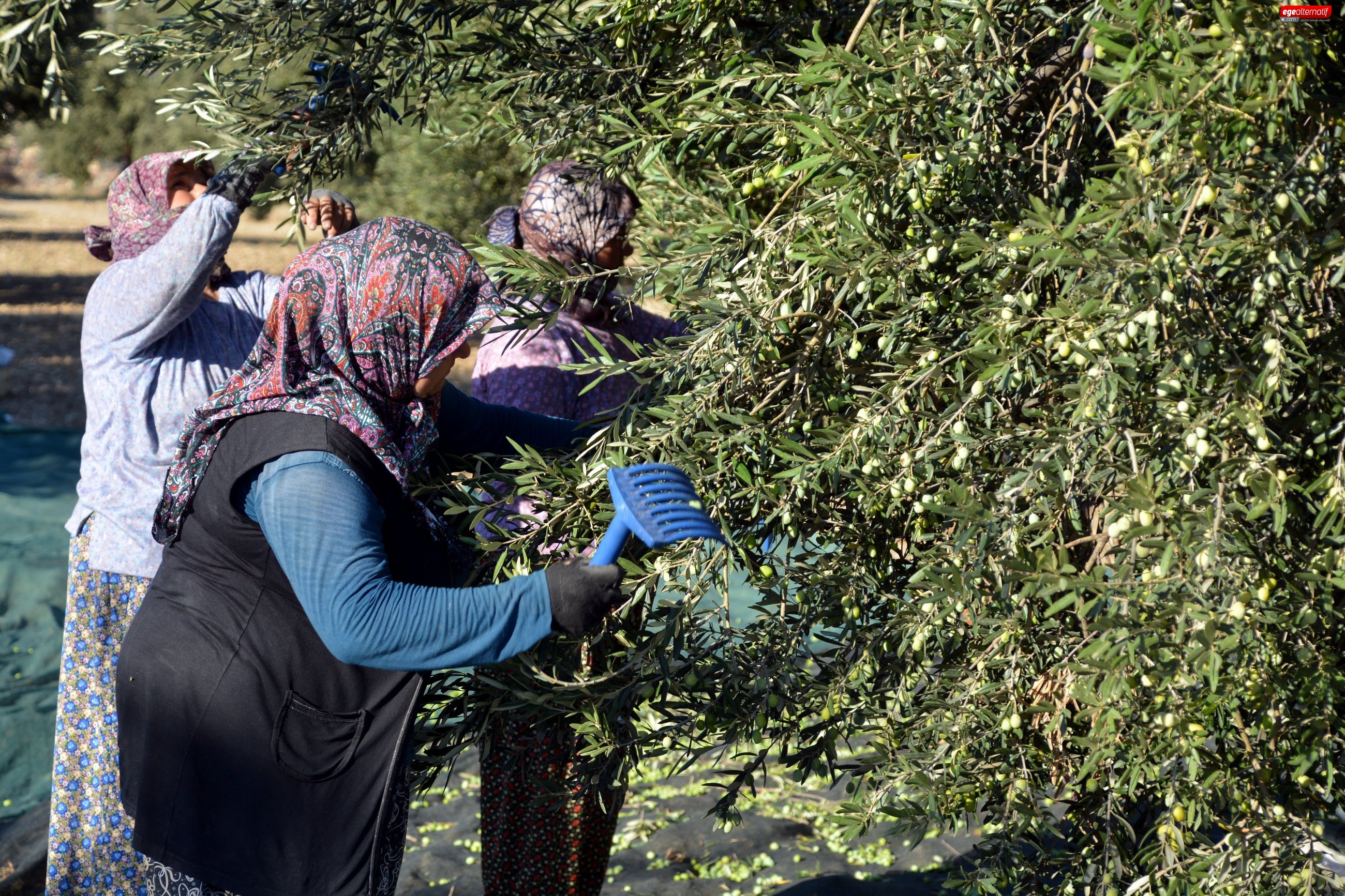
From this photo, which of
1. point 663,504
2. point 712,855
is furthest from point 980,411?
point 712,855

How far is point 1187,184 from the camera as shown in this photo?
1494 millimetres

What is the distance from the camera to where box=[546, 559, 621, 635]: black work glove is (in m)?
1.94

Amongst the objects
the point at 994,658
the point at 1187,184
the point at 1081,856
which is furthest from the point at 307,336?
the point at 1081,856

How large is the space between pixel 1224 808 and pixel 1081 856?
0.27m

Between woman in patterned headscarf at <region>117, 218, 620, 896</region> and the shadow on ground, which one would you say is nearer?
woman in patterned headscarf at <region>117, 218, 620, 896</region>

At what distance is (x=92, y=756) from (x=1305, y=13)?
317cm

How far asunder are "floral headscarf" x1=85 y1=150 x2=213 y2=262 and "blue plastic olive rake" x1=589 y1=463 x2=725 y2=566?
199 cm

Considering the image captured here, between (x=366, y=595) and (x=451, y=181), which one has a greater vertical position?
(x=366, y=595)

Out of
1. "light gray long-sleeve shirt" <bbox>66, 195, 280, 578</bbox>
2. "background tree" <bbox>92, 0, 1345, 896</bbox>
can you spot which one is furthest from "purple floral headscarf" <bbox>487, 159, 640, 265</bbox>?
"light gray long-sleeve shirt" <bbox>66, 195, 280, 578</bbox>

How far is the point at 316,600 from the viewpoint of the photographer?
1.97m

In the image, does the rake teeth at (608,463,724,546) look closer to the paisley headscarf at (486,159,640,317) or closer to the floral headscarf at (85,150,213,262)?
the paisley headscarf at (486,159,640,317)

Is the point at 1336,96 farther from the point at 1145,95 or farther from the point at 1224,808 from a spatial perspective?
the point at 1224,808

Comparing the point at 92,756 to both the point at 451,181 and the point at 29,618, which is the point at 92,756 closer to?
the point at 29,618

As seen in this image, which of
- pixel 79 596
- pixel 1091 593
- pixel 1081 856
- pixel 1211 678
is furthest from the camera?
pixel 79 596
